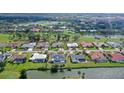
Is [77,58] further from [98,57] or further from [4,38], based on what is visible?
[4,38]

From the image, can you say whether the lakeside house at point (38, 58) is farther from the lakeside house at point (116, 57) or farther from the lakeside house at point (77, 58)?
the lakeside house at point (116, 57)

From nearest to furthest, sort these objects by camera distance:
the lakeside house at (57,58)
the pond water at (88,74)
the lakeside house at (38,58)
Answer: the pond water at (88,74) < the lakeside house at (57,58) < the lakeside house at (38,58)

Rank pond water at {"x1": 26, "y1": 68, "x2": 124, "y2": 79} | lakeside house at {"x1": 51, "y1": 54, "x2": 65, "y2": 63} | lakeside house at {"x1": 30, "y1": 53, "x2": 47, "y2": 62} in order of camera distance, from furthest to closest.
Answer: lakeside house at {"x1": 30, "y1": 53, "x2": 47, "y2": 62} < lakeside house at {"x1": 51, "y1": 54, "x2": 65, "y2": 63} < pond water at {"x1": 26, "y1": 68, "x2": 124, "y2": 79}

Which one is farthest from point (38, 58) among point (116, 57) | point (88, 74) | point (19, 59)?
point (116, 57)

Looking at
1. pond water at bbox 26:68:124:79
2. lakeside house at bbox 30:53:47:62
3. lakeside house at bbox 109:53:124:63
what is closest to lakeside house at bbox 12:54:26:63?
lakeside house at bbox 30:53:47:62

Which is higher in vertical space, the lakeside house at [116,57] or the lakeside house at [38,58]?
the lakeside house at [116,57]

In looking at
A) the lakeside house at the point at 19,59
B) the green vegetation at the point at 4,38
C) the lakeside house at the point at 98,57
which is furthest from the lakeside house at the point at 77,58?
the green vegetation at the point at 4,38

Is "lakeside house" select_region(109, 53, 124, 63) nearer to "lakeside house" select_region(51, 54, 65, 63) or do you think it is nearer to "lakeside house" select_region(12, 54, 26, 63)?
"lakeside house" select_region(51, 54, 65, 63)

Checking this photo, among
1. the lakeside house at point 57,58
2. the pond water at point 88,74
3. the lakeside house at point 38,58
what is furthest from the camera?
the lakeside house at point 38,58
